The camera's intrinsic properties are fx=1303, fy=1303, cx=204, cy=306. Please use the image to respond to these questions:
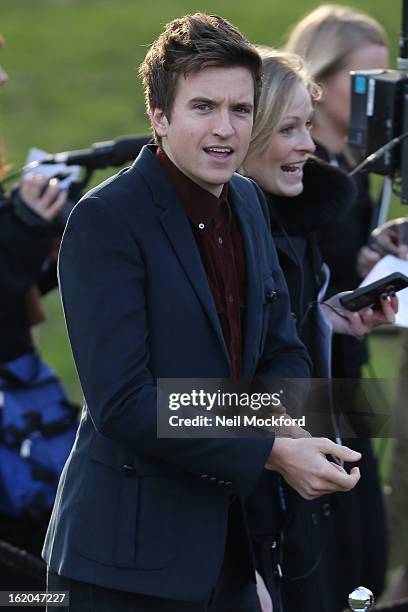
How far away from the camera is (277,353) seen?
9.11 feet

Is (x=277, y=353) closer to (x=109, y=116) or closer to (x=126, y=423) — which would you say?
(x=126, y=423)

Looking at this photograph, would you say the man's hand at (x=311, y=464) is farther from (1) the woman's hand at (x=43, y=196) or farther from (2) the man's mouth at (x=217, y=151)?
(1) the woman's hand at (x=43, y=196)

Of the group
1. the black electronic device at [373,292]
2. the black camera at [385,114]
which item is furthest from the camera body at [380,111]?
the black electronic device at [373,292]

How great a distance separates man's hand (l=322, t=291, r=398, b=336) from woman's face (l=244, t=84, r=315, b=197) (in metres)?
0.30

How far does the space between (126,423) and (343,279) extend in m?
1.64

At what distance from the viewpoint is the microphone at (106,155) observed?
3941 mm

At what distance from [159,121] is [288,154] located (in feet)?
2.42

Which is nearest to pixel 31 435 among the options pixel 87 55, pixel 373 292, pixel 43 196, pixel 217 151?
pixel 43 196

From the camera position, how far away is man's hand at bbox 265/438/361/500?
240 cm

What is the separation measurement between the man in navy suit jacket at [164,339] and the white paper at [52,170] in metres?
1.45

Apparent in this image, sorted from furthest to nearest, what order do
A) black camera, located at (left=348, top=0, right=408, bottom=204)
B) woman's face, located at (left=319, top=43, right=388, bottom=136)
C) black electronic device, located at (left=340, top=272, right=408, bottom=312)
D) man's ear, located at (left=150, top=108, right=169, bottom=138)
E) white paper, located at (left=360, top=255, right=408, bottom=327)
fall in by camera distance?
woman's face, located at (left=319, top=43, right=388, bottom=136)
black camera, located at (left=348, top=0, right=408, bottom=204)
white paper, located at (left=360, top=255, right=408, bottom=327)
black electronic device, located at (left=340, top=272, right=408, bottom=312)
man's ear, located at (left=150, top=108, right=169, bottom=138)

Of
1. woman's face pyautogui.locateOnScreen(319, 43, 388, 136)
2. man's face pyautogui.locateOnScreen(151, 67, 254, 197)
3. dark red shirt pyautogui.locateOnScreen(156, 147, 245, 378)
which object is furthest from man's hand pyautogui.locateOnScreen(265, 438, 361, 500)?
woman's face pyautogui.locateOnScreen(319, 43, 388, 136)

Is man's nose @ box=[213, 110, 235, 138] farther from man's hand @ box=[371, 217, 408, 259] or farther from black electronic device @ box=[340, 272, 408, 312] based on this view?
man's hand @ box=[371, 217, 408, 259]

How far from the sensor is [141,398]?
239 cm
